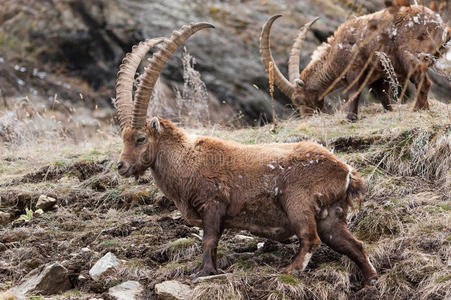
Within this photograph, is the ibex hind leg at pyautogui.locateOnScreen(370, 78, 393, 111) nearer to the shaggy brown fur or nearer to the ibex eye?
the shaggy brown fur

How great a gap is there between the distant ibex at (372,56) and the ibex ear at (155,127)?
2662 millimetres

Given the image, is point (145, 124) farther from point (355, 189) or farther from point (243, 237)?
point (355, 189)

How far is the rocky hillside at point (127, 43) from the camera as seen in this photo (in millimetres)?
14477

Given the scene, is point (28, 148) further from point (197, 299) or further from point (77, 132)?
point (197, 299)

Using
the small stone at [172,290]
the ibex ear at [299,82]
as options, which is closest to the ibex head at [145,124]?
the small stone at [172,290]

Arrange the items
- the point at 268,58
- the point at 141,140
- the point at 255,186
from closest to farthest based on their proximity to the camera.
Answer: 1. the point at 255,186
2. the point at 141,140
3. the point at 268,58

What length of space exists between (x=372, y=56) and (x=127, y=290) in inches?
187

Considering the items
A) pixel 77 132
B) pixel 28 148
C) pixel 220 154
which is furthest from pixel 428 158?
pixel 77 132

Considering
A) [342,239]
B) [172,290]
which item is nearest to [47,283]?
[172,290]

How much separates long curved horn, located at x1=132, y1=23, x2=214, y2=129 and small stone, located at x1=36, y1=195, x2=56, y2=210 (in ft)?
7.01

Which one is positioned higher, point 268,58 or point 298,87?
point 268,58

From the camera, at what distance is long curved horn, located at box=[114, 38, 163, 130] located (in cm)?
612

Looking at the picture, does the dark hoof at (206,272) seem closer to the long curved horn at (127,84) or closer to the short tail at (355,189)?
the short tail at (355,189)

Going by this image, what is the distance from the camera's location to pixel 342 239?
5.24 m
